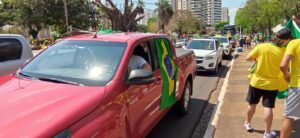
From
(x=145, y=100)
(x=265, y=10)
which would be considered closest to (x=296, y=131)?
(x=145, y=100)

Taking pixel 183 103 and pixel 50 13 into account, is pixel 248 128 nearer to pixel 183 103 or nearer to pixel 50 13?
pixel 183 103

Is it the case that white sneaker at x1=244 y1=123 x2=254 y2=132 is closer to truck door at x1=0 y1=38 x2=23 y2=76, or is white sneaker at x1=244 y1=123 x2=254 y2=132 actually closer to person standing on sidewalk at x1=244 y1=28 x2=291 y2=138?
person standing on sidewalk at x1=244 y1=28 x2=291 y2=138

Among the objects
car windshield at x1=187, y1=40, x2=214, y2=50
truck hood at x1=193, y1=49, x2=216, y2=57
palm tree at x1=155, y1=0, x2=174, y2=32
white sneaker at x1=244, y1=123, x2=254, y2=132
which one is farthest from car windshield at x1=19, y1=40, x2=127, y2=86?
palm tree at x1=155, y1=0, x2=174, y2=32

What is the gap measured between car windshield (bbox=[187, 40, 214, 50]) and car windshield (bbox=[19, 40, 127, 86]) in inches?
404

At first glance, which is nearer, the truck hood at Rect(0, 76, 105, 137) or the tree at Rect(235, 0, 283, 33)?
the truck hood at Rect(0, 76, 105, 137)

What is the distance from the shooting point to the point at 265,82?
15.2 feet

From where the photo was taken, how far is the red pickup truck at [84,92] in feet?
7.81

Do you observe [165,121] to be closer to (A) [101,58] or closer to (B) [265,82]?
(B) [265,82]

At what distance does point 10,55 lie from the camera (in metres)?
5.83

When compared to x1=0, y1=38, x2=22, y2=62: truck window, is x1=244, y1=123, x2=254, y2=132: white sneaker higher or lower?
lower

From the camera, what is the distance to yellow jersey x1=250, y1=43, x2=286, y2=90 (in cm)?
453

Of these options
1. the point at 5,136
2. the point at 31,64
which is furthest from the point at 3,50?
the point at 5,136

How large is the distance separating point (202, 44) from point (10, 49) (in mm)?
9669

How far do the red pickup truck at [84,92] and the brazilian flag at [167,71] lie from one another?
0.42ft
